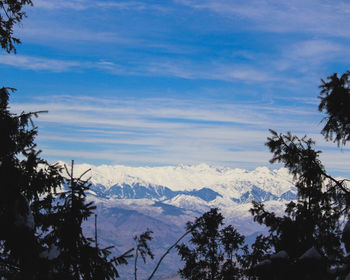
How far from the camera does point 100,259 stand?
656cm

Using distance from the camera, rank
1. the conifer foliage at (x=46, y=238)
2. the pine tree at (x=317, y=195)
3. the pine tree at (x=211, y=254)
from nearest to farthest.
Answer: the conifer foliage at (x=46, y=238)
the pine tree at (x=317, y=195)
the pine tree at (x=211, y=254)

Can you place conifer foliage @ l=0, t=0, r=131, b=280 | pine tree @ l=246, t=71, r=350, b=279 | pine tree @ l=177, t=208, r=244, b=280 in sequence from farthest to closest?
pine tree @ l=177, t=208, r=244, b=280 → pine tree @ l=246, t=71, r=350, b=279 → conifer foliage @ l=0, t=0, r=131, b=280

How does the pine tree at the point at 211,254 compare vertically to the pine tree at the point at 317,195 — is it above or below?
below

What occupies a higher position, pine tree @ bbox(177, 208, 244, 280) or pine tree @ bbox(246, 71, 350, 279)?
pine tree @ bbox(246, 71, 350, 279)

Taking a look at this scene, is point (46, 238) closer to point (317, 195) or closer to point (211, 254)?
point (317, 195)

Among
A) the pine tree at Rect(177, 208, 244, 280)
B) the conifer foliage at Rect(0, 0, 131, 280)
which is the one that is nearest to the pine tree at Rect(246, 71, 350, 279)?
the conifer foliage at Rect(0, 0, 131, 280)

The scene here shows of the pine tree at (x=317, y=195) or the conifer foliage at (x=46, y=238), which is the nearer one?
the conifer foliage at (x=46, y=238)

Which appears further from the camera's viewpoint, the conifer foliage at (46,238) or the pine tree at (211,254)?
the pine tree at (211,254)

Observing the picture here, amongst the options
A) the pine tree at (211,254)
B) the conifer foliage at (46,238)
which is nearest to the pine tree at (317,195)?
the conifer foliage at (46,238)

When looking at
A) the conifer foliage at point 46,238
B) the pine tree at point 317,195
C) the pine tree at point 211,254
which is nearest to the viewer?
the conifer foliage at point 46,238

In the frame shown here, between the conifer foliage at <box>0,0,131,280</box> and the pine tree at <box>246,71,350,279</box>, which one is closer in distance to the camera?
the conifer foliage at <box>0,0,131,280</box>

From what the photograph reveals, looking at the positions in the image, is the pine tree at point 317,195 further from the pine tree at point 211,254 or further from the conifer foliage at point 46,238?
the pine tree at point 211,254

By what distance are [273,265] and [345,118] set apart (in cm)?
503

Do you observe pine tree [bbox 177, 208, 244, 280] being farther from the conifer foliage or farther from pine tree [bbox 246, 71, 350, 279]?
the conifer foliage
